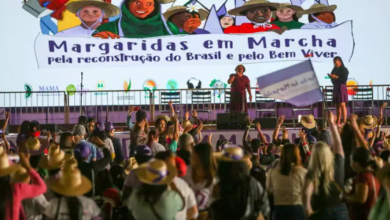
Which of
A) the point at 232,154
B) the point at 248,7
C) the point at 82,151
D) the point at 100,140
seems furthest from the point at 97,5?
the point at 232,154

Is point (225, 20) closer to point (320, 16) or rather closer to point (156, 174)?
point (320, 16)

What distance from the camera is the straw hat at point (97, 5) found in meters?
16.1

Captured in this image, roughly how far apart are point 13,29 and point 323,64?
23.5ft

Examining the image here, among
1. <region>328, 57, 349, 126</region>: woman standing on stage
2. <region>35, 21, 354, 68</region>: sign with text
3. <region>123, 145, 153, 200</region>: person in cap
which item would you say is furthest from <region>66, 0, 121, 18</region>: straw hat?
<region>123, 145, 153, 200</region>: person in cap

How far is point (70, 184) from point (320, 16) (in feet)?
39.8

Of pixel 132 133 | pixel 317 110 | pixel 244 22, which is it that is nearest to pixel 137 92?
pixel 244 22

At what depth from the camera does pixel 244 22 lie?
16203mm

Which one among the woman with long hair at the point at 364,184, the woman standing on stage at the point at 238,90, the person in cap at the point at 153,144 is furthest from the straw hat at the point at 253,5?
the woman with long hair at the point at 364,184

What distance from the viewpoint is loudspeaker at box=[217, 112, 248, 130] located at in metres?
13.4

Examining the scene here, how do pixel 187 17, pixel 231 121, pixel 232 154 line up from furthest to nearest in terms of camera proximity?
pixel 187 17 → pixel 231 121 → pixel 232 154

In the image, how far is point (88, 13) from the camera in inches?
639

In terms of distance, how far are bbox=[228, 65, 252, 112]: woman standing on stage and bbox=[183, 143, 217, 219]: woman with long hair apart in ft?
29.9

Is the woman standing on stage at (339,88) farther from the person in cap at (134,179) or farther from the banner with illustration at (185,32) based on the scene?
the person in cap at (134,179)

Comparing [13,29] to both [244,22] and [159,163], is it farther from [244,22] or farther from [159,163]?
[159,163]
